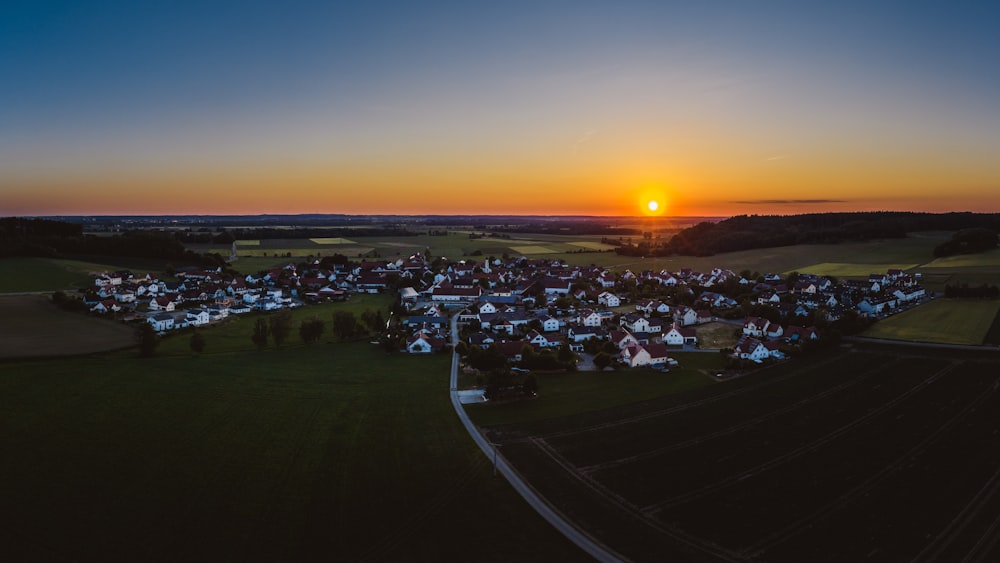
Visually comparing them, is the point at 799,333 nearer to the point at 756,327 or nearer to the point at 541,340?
the point at 756,327

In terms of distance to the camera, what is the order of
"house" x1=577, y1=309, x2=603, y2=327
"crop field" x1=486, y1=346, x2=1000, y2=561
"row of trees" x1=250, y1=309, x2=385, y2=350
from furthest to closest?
"house" x1=577, y1=309, x2=603, y2=327, "row of trees" x1=250, y1=309, x2=385, y2=350, "crop field" x1=486, y1=346, x2=1000, y2=561

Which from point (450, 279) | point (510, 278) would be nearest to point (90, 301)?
point (450, 279)

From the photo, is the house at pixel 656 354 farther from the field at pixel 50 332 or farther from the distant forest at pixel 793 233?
the distant forest at pixel 793 233

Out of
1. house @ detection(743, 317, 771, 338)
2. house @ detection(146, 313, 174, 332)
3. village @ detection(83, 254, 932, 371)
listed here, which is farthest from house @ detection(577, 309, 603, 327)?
house @ detection(146, 313, 174, 332)

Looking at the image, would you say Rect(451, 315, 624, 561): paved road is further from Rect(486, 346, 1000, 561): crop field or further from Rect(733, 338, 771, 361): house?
Rect(733, 338, 771, 361): house

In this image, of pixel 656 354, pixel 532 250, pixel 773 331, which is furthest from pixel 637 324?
pixel 532 250

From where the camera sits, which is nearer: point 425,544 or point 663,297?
point 425,544

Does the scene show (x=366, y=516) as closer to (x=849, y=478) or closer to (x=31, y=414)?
(x=849, y=478)
